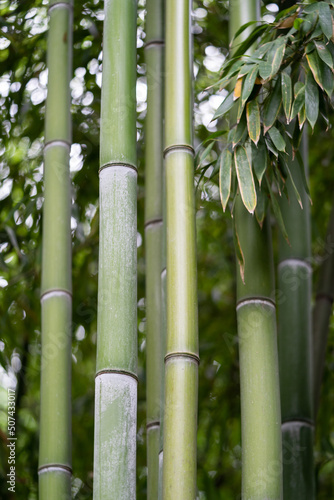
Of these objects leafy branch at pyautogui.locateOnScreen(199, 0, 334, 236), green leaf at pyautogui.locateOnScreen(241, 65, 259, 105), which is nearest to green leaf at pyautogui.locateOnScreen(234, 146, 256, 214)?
leafy branch at pyautogui.locateOnScreen(199, 0, 334, 236)

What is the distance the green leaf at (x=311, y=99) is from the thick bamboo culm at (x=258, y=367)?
266 millimetres

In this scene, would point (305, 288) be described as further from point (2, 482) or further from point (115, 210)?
point (2, 482)

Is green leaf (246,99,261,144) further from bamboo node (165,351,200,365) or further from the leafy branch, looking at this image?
bamboo node (165,351,200,365)

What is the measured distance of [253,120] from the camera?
1.54m

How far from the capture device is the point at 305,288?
1.93 m

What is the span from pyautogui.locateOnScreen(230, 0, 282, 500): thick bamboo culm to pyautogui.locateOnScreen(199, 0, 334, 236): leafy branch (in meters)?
0.07

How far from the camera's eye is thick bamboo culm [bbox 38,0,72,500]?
165 cm

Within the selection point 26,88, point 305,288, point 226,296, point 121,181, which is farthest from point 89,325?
point 121,181

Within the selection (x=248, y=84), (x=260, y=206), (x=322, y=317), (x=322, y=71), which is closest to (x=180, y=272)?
(x=260, y=206)

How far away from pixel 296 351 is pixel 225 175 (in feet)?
1.70

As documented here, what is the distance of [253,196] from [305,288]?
49 centimetres

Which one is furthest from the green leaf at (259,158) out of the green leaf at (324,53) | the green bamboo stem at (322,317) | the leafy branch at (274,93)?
the green bamboo stem at (322,317)

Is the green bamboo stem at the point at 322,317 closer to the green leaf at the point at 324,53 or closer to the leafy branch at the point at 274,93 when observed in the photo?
the leafy branch at the point at 274,93

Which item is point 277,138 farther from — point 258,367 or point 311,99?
point 258,367
